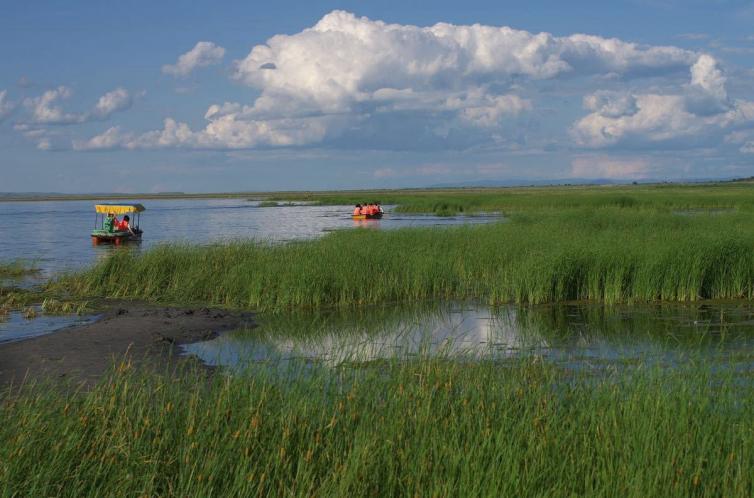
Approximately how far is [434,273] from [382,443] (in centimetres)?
1411

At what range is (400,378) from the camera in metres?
8.03

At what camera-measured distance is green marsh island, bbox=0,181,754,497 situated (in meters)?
5.91

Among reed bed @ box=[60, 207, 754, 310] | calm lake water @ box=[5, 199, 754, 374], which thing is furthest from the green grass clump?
calm lake water @ box=[5, 199, 754, 374]

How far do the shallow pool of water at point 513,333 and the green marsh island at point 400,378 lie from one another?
10 centimetres

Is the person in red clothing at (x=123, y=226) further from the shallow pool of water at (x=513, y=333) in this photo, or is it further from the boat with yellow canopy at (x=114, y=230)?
the shallow pool of water at (x=513, y=333)

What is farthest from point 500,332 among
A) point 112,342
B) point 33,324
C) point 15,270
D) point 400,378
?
point 15,270

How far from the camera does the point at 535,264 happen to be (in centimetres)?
1909

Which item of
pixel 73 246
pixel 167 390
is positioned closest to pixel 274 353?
pixel 167 390

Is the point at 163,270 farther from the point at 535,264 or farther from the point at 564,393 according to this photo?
the point at 564,393

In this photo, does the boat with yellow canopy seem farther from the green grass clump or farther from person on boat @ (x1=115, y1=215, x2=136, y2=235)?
the green grass clump

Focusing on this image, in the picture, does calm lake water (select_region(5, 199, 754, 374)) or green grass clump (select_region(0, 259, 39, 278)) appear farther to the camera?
green grass clump (select_region(0, 259, 39, 278))

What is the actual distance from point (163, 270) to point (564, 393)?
1494 cm

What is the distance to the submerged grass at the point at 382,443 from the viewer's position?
5.71 m

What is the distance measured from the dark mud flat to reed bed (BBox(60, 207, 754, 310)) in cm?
170
